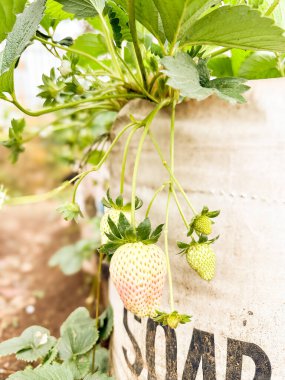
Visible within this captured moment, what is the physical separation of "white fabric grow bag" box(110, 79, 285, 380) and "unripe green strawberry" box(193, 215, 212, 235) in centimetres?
9

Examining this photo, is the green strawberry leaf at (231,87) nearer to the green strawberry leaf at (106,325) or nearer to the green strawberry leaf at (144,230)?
the green strawberry leaf at (144,230)

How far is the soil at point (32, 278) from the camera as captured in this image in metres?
1.18

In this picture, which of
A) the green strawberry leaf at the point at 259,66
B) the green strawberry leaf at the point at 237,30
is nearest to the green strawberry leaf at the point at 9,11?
the green strawberry leaf at the point at 237,30

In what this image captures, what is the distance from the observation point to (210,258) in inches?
20.9

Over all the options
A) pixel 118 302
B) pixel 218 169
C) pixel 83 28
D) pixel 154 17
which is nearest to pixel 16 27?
pixel 154 17

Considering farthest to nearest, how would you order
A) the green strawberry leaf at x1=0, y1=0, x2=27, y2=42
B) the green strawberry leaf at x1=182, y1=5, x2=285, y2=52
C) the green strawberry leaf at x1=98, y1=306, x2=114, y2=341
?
the green strawberry leaf at x1=98, y1=306, x2=114, y2=341 → the green strawberry leaf at x1=0, y1=0, x2=27, y2=42 → the green strawberry leaf at x1=182, y1=5, x2=285, y2=52

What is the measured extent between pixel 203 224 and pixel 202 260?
4 cm

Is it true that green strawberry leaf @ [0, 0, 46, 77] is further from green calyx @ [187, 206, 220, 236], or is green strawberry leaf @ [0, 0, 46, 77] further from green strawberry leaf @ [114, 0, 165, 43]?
green calyx @ [187, 206, 220, 236]

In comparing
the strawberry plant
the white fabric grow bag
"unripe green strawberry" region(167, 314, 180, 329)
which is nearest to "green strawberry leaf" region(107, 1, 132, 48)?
the strawberry plant

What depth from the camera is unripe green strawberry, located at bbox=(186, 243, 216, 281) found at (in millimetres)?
526

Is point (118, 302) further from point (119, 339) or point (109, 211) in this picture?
point (109, 211)

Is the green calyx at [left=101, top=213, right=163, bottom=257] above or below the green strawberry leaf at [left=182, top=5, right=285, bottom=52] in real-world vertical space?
below

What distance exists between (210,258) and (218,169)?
132 mm

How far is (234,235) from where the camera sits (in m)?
0.61
